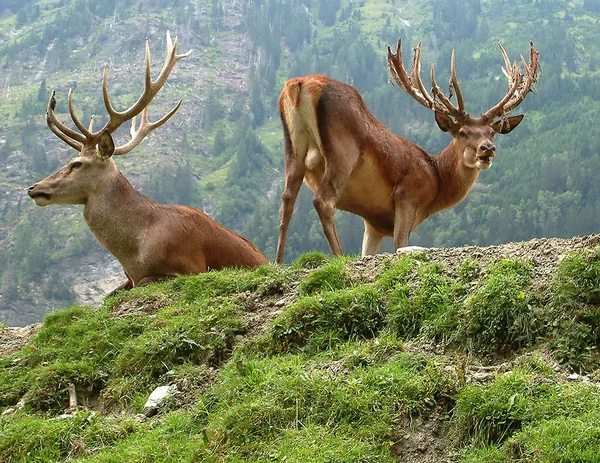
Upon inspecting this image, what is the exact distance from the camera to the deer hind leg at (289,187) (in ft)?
37.0

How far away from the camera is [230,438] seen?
20.8 ft

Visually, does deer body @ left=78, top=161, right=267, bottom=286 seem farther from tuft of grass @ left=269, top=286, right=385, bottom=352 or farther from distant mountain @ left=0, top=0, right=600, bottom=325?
distant mountain @ left=0, top=0, right=600, bottom=325

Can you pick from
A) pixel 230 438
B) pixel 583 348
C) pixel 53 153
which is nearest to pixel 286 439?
pixel 230 438

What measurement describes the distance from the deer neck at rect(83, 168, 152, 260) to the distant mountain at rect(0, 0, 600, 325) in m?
68.6

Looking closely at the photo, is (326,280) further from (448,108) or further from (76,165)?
(448,108)

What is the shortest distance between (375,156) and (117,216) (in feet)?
11.1

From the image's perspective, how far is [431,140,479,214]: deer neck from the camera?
1266 cm

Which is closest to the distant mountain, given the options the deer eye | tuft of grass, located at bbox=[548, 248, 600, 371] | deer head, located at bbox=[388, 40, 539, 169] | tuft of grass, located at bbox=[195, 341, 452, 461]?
deer head, located at bbox=[388, 40, 539, 169]

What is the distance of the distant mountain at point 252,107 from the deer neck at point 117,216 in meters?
68.6

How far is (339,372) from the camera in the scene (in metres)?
6.86

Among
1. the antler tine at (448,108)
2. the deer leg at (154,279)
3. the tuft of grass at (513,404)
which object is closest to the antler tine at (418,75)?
the antler tine at (448,108)

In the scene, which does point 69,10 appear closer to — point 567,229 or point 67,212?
point 67,212

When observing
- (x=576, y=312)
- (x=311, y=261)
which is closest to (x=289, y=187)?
(x=311, y=261)

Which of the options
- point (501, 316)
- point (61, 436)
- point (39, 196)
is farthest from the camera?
point (39, 196)
